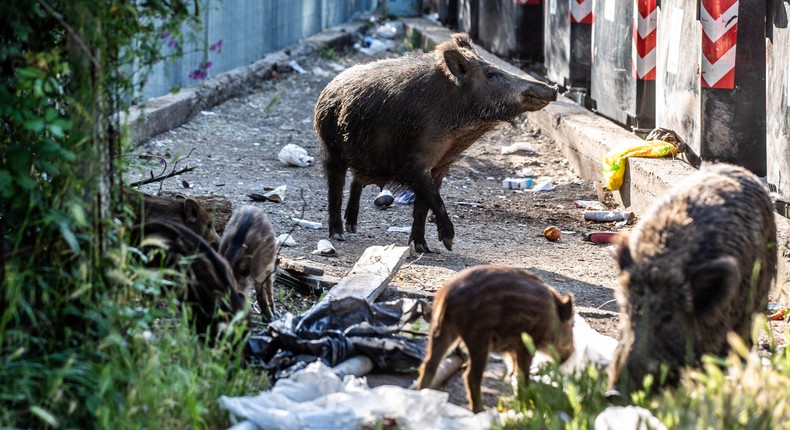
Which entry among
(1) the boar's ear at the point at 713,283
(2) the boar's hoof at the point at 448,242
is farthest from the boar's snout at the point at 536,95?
(1) the boar's ear at the point at 713,283

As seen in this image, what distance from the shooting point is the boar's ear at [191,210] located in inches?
240

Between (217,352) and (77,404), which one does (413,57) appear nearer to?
(217,352)

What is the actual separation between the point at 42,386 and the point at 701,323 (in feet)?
8.08

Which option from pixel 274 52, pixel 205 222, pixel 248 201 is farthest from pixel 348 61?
pixel 205 222

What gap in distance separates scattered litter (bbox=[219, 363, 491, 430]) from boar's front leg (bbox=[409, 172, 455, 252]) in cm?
368

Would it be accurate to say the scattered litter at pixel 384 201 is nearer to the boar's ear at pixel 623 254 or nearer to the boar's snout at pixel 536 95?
the boar's snout at pixel 536 95

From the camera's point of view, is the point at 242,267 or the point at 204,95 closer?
the point at 242,267

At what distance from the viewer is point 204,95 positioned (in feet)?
45.0

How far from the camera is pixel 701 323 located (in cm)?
446

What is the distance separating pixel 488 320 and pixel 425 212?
373 centimetres

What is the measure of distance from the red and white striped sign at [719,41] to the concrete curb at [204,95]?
423 cm

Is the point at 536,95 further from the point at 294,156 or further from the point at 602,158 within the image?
the point at 294,156

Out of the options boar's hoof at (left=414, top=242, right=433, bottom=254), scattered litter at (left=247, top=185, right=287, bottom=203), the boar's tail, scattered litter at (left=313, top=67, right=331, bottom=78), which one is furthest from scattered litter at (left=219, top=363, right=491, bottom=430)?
scattered litter at (left=313, top=67, right=331, bottom=78)

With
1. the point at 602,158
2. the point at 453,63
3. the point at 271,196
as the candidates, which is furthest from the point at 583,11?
the point at 271,196
